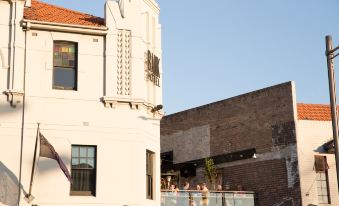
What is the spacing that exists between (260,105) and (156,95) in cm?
1074

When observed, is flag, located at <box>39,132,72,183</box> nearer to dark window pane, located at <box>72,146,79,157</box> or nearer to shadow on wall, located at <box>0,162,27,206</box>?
dark window pane, located at <box>72,146,79,157</box>

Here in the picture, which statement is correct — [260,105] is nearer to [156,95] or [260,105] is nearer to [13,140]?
[156,95]

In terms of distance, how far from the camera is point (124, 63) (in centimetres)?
2298

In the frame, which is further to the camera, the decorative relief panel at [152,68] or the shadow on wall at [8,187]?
the decorative relief panel at [152,68]

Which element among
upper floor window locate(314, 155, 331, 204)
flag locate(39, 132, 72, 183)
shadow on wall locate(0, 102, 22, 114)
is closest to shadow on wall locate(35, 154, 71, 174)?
flag locate(39, 132, 72, 183)

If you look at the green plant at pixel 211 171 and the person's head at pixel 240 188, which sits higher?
the green plant at pixel 211 171

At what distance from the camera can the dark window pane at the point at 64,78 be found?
22344mm

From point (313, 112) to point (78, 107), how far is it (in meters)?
15.1

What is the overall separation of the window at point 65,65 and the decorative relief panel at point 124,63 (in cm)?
167

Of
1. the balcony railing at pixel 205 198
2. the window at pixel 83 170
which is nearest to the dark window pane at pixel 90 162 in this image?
the window at pixel 83 170

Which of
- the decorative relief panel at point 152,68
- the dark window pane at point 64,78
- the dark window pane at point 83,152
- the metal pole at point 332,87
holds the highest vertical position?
the decorative relief panel at point 152,68

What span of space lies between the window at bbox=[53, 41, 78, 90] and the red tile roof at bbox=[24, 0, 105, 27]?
968mm

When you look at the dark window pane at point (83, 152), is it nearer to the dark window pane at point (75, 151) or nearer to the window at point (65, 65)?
the dark window pane at point (75, 151)

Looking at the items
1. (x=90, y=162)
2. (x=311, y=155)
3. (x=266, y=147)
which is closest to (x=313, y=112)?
(x=311, y=155)
